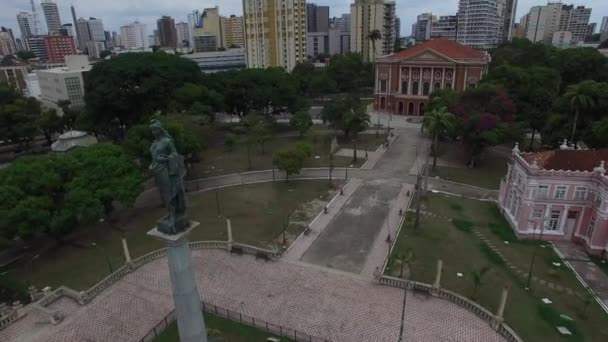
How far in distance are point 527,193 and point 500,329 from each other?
13995 mm

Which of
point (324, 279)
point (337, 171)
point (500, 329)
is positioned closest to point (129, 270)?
point (324, 279)

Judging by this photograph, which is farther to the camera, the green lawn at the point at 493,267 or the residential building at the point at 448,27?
the residential building at the point at 448,27

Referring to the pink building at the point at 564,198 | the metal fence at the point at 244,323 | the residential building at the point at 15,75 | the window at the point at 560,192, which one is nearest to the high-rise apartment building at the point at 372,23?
the pink building at the point at 564,198

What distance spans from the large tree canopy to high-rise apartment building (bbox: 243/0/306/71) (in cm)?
4913

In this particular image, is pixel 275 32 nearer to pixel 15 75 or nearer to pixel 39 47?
pixel 15 75

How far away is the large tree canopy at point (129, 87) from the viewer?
186 feet

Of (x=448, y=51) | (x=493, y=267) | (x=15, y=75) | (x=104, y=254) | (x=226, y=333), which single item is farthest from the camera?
(x=15, y=75)

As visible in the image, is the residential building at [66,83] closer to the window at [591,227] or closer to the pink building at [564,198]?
the pink building at [564,198]

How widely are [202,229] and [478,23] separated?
558ft

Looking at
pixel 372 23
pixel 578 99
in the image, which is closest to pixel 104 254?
pixel 578 99

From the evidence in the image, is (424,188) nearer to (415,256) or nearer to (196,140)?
(415,256)

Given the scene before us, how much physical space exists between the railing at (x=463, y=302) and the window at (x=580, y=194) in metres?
14.9

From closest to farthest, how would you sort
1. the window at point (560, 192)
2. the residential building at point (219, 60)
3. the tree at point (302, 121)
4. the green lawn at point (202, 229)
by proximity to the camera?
the green lawn at point (202, 229), the window at point (560, 192), the tree at point (302, 121), the residential building at point (219, 60)

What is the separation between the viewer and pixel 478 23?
163m
